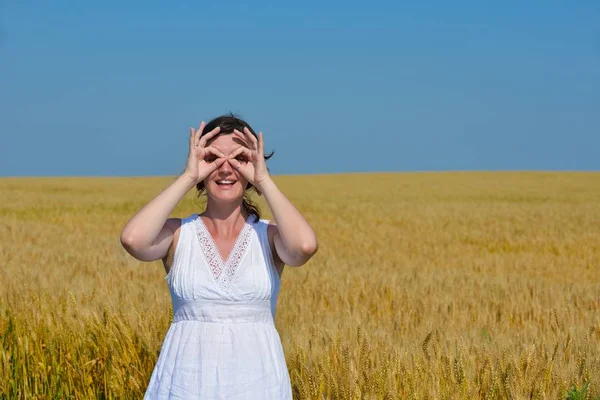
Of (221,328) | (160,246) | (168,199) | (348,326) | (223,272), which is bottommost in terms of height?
(348,326)

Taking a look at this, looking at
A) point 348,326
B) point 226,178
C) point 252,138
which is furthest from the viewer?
point 348,326

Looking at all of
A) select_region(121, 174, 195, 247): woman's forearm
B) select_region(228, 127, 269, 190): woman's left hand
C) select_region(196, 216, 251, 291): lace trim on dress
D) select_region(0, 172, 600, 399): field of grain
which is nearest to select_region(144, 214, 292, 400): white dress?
select_region(196, 216, 251, 291): lace trim on dress

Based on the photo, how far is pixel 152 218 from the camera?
273cm

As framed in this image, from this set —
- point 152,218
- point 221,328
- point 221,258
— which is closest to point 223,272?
point 221,258

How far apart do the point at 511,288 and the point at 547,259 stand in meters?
5.83

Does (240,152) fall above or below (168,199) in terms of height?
above

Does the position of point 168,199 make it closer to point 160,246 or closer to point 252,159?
point 160,246

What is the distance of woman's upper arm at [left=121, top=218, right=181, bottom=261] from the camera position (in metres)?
2.78

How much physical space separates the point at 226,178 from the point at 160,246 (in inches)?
14.3

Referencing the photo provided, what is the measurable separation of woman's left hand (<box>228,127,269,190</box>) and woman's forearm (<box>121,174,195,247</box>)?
19 centimetres

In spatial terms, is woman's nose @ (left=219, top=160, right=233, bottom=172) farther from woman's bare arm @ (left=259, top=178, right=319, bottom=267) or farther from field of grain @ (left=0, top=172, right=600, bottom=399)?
field of grain @ (left=0, top=172, right=600, bottom=399)

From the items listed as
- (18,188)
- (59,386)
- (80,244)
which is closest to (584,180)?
(18,188)

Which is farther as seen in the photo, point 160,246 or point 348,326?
point 348,326

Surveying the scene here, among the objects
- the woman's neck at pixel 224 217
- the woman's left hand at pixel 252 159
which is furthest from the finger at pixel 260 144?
the woman's neck at pixel 224 217
